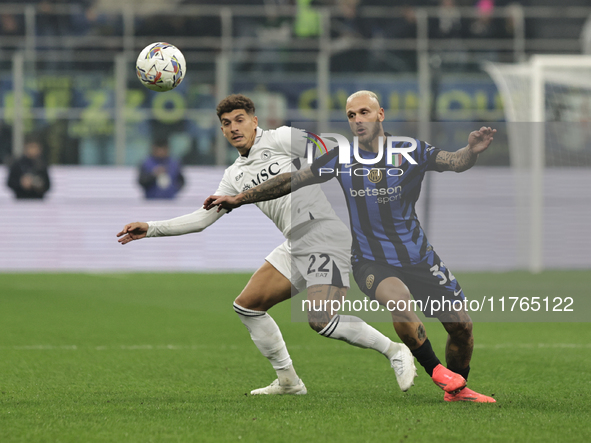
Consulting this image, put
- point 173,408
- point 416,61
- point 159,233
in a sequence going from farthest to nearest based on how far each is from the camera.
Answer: point 416,61 → point 159,233 → point 173,408

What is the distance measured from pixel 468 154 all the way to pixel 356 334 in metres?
1.33

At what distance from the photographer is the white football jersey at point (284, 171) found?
247 inches

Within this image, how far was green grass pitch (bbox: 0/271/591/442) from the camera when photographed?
4.98 metres

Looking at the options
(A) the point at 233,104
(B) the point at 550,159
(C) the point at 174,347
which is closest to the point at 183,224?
(A) the point at 233,104

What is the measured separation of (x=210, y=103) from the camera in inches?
667

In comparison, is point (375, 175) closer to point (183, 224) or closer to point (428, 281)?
point (428, 281)

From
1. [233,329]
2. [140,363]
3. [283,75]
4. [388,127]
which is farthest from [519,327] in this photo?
[283,75]

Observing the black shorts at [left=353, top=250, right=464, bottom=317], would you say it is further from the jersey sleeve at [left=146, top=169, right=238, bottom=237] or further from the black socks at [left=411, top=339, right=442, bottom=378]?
the jersey sleeve at [left=146, top=169, right=238, bottom=237]

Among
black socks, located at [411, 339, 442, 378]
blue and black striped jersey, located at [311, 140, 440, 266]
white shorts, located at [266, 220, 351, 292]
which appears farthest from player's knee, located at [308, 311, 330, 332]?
black socks, located at [411, 339, 442, 378]

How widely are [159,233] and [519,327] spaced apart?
562cm

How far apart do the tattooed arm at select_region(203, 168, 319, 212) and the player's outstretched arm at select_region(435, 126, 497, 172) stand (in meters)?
0.79

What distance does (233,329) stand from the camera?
33.2ft

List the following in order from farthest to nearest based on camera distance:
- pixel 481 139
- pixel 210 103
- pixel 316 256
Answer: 1. pixel 210 103
2. pixel 316 256
3. pixel 481 139

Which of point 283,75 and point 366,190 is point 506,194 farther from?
point 366,190
